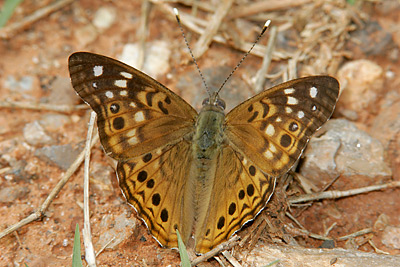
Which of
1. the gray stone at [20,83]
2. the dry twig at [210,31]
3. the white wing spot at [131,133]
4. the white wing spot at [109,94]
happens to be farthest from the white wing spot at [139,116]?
the gray stone at [20,83]

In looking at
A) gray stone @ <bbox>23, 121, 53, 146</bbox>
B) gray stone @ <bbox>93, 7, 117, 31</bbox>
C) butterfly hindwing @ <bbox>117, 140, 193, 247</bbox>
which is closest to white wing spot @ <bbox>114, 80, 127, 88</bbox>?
butterfly hindwing @ <bbox>117, 140, 193, 247</bbox>

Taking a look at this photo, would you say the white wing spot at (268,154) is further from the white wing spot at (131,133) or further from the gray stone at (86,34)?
the gray stone at (86,34)

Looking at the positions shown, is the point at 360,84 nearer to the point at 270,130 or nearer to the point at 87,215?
the point at 270,130

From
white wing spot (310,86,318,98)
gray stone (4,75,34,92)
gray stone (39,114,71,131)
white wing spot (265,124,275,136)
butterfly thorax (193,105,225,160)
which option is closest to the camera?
white wing spot (310,86,318,98)

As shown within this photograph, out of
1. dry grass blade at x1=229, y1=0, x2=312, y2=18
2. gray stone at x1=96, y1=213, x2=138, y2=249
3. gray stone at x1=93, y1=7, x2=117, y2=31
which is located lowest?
gray stone at x1=96, y1=213, x2=138, y2=249

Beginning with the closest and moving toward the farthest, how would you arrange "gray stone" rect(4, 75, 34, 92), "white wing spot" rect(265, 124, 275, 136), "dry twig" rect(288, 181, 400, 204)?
"white wing spot" rect(265, 124, 275, 136) < "dry twig" rect(288, 181, 400, 204) < "gray stone" rect(4, 75, 34, 92)

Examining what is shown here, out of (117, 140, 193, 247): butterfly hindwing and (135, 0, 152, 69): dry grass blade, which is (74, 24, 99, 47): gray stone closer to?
(135, 0, 152, 69): dry grass blade

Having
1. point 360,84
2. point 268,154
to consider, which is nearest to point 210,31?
point 360,84
